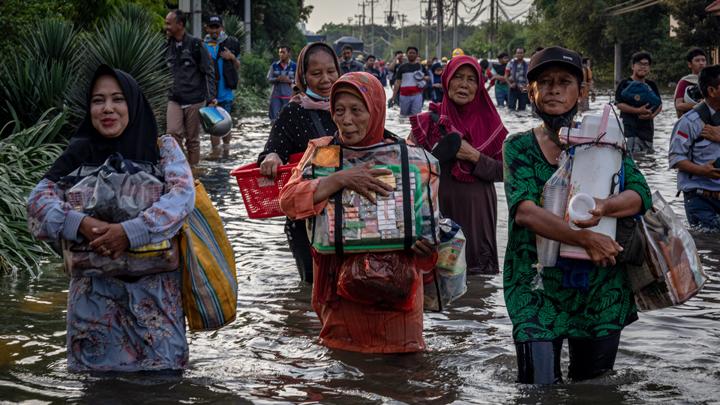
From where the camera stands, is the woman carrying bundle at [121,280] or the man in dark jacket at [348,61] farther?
the man in dark jacket at [348,61]

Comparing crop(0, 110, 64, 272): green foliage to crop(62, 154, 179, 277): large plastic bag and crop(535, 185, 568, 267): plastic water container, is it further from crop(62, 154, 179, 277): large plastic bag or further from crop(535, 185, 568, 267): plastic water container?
crop(535, 185, 568, 267): plastic water container

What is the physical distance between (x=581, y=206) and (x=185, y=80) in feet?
35.7

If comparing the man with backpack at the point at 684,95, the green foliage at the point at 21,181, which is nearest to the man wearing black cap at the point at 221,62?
the green foliage at the point at 21,181

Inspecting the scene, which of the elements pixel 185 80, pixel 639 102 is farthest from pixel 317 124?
pixel 639 102

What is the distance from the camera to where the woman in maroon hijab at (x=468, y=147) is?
7832 mm

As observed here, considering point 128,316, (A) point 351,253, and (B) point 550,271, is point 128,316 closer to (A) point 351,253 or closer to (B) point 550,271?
(A) point 351,253

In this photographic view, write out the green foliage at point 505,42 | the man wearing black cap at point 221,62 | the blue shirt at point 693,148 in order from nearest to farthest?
1. the blue shirt at point 693,148
2. the man wearing black cap at point 221,62
3. the green foliage at point 505,42

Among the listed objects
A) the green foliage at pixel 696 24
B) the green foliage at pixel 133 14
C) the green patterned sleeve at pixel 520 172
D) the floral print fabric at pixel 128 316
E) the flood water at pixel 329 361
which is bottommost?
the flood water at pixel 329 361

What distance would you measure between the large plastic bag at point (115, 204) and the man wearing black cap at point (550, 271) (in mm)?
1602

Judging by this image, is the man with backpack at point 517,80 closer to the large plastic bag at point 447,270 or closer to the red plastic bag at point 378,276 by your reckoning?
the large plastic bag at point 447,270

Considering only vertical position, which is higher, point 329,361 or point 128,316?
point 128,316

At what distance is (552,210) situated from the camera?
16.5 feet

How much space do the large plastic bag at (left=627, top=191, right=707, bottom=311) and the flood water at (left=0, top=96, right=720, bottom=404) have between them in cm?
59

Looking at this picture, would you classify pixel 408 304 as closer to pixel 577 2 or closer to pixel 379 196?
pixel 379 196
